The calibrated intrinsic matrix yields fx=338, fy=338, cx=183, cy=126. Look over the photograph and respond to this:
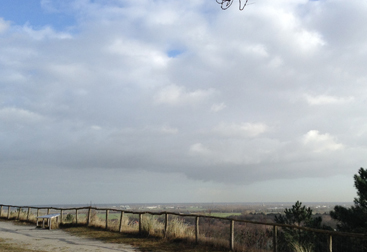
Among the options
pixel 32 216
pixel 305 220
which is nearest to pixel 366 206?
pixel 305 220

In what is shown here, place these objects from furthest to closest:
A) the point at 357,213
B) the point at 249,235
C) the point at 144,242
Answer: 1. the point at 249,235
2. the point at 357,213
3. the point at 144,242

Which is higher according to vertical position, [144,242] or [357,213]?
[357,213]

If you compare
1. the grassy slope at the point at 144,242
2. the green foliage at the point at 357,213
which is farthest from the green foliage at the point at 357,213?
the grassy slope at the point at 144,242

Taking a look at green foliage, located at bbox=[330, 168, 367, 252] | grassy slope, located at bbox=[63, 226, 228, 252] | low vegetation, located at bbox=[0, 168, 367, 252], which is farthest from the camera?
green foliage, located at bbox=[330, 168, 367, 252]

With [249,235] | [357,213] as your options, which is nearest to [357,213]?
[357,213]

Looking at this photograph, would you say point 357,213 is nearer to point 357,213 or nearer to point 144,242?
point 357,213

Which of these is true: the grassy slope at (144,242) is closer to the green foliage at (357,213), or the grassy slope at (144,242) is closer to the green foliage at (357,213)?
the green foliage at (357,213)

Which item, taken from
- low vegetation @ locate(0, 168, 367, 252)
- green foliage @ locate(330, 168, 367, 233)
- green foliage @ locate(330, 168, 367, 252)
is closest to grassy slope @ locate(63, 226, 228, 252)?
low vegetation @ locate(0, 168, 367, 252)

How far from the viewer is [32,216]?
77.4 ft

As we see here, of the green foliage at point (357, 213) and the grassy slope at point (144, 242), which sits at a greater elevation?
the green foliage at point (357, 213)

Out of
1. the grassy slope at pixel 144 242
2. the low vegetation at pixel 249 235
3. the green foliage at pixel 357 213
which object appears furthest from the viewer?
the green foliage at pixel 357 213

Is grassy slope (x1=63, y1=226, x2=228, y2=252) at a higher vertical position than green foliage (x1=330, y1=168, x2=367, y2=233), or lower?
lower

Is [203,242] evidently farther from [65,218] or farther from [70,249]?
[65,218]

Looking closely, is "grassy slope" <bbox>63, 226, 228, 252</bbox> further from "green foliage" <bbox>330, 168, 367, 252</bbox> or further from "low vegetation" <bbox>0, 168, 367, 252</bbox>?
"green foliage" <bbox>330, 168, 367, 252</bbox>
